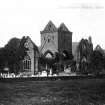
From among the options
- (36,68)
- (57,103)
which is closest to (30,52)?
(36,68)

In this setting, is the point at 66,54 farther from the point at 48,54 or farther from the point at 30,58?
the point at 30,58

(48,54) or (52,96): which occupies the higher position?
(48,54)

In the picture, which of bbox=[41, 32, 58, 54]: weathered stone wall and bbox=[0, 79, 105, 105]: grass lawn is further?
bbox=[41, 32, 58, 54]: weathered stone wall

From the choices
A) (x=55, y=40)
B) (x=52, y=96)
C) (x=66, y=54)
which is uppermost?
(x=55, y=40)

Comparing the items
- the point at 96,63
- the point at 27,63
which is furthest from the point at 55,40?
the point at 96,63

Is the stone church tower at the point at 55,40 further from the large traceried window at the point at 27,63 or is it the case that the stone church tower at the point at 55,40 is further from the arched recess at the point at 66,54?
the large traceried window at the point at 27,63

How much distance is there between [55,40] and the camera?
99625mm

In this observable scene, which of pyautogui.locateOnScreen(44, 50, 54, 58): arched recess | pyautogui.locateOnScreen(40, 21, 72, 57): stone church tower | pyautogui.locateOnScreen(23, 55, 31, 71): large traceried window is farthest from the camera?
pyautogui.locateOnScreen(40, 21, 72, 57): stone church tower

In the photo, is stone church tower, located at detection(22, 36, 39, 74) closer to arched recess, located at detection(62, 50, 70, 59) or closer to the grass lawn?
arched recess, located at detection(62, 50, 70, 59)

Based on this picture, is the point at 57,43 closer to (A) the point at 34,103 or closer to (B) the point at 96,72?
(B) the point at 96,72

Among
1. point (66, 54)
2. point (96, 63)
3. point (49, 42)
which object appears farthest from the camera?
point (66, 54)

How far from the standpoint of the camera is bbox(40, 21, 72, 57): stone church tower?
96.2 metres

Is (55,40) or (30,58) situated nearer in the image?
(30,58)

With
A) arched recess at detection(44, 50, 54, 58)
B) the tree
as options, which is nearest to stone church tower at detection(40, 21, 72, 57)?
arched recess at detection(44, 50, 54, 58)
